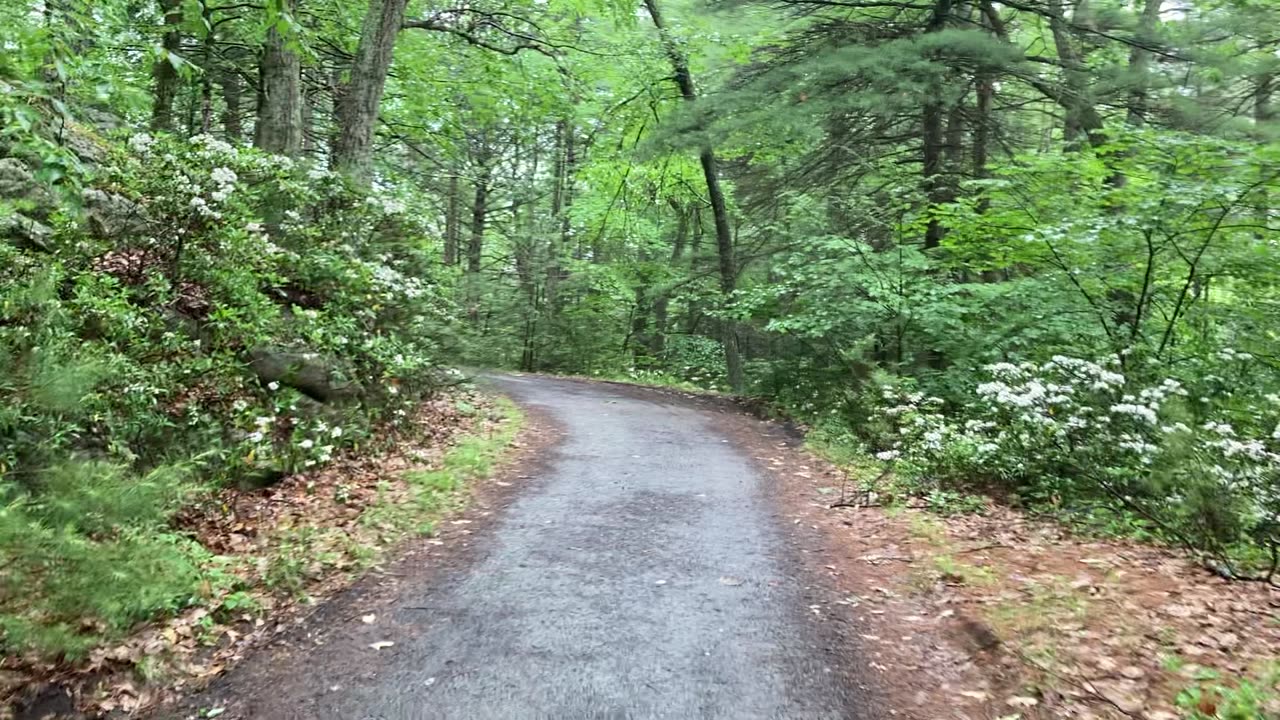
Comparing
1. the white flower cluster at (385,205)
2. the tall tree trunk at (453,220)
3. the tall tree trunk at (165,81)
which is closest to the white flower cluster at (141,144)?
the white flower cluster at (385,205)

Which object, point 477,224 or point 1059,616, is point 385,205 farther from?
point 477,224

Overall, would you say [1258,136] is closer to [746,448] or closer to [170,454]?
[746,448]

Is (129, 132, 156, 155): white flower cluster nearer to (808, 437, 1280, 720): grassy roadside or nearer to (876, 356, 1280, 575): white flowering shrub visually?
(808, 437, 1280, 720): grassy roadside

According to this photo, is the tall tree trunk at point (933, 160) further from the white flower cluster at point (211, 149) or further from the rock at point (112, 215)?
the rock at point (112, 215)

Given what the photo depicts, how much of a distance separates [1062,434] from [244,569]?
23.0 feet

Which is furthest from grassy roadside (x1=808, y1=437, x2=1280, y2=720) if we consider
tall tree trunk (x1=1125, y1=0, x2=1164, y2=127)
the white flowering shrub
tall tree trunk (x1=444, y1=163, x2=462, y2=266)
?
tall tree trunk (x1=444, y1=163, x2=462, y2=266)

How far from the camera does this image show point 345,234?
29.6 ft

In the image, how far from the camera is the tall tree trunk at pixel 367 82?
1033cm

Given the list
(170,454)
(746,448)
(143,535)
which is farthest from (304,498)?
(746,448)

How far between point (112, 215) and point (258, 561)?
154 inches

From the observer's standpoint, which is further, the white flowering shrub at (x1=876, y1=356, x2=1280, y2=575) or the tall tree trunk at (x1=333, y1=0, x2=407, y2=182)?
the tall tree trunk at (x1=333, y1=0, x2=407, y2=182)

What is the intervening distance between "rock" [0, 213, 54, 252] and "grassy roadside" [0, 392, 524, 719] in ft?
8.64

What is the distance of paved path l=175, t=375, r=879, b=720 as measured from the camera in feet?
12.3

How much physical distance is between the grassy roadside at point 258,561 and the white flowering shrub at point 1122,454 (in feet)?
15.7
